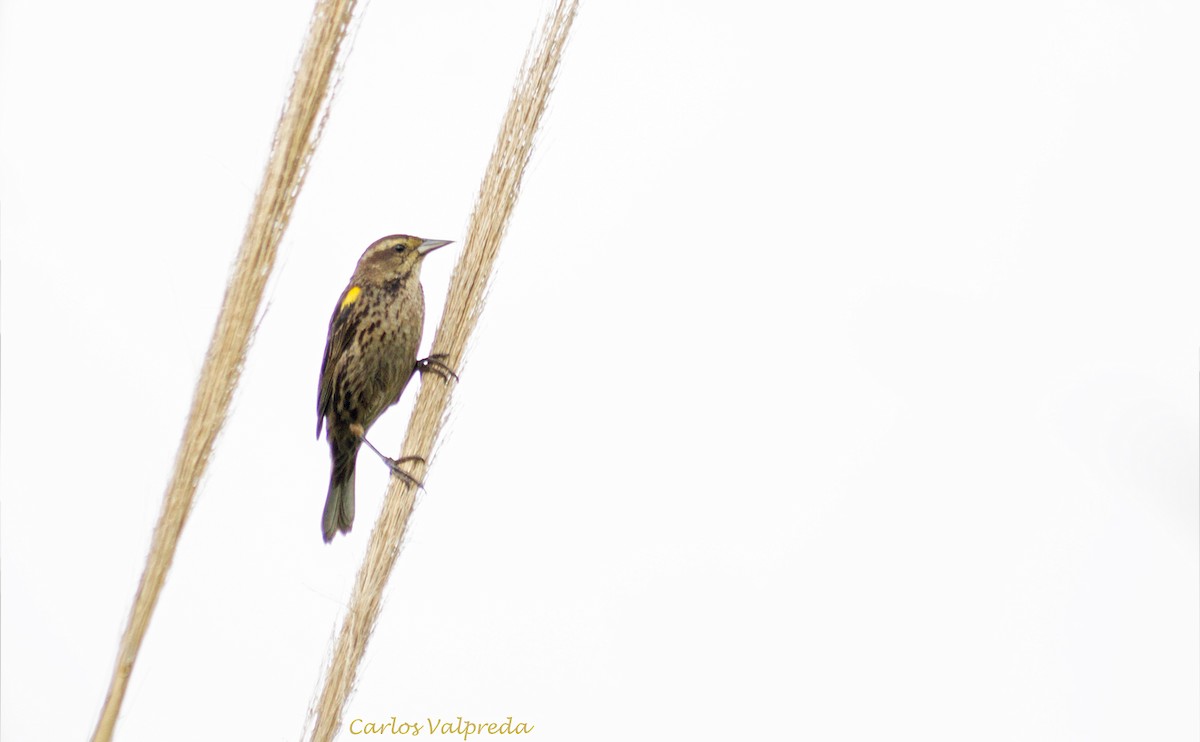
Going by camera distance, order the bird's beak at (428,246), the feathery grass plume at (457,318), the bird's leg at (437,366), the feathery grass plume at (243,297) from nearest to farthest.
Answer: the feathery grass plume at (243,297) → the feathery grass plume at (457,318) → the bird's leg at (437,366) → the bird's beak at (428,246)

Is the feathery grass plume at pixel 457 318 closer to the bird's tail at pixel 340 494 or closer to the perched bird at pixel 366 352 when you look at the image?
the perched bird at pixel 366 352

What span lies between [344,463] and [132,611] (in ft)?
2.30

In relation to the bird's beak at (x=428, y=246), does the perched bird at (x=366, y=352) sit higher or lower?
lower

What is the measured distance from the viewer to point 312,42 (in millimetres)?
892

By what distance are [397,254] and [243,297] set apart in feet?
1.97

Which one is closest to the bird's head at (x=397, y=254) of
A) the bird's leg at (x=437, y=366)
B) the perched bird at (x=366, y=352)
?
the perched bird at (x=366, y=352)

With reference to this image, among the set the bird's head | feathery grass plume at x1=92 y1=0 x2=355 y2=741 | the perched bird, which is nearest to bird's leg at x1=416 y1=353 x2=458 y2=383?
the perched bird

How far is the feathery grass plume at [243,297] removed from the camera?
0.88m

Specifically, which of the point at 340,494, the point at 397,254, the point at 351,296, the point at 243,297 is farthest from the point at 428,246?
the point at 243,297

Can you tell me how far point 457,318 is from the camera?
1302mm

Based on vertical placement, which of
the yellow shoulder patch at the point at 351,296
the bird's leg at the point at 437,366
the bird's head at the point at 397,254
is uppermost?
the bird's head at the point at 397,254

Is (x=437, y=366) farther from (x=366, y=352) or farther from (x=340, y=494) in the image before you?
(x=340, y=494)

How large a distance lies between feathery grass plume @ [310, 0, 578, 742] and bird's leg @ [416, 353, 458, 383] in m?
0.01

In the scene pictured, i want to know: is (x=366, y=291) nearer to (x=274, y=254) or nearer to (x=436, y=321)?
(x=436, y=321)
